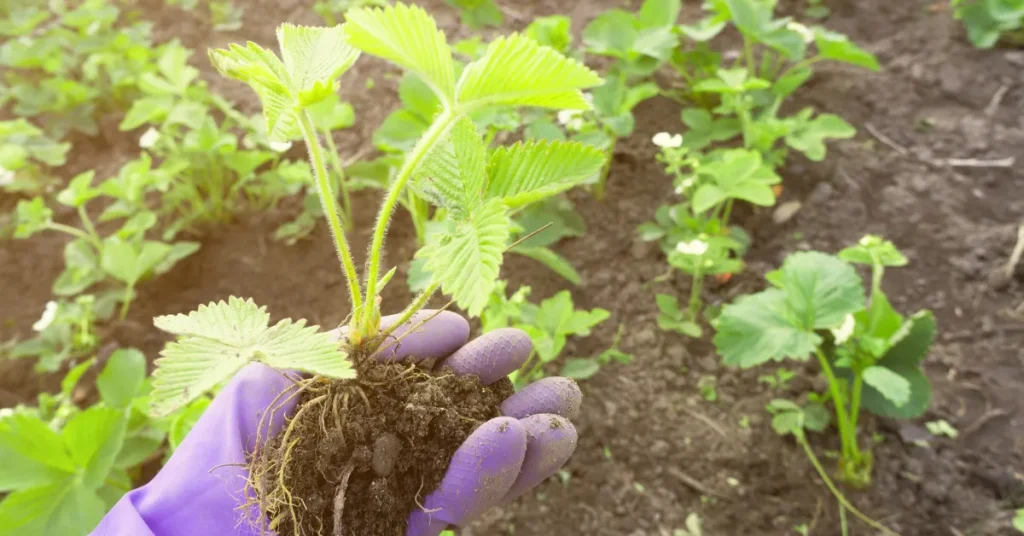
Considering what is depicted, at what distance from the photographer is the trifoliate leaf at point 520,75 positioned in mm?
851

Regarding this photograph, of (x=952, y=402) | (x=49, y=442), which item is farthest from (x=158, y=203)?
(x=952, y=402)

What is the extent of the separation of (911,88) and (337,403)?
289 centimetres

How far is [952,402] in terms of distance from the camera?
1.95 meters

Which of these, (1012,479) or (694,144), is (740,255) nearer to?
(694,144)

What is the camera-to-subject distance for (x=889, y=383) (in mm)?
1562

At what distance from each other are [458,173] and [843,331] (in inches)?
45.6

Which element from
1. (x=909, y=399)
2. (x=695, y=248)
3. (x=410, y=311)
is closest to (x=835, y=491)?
(x=909, y=399)

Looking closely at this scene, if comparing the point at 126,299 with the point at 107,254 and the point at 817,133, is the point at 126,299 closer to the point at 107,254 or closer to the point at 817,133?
the point at 107,254

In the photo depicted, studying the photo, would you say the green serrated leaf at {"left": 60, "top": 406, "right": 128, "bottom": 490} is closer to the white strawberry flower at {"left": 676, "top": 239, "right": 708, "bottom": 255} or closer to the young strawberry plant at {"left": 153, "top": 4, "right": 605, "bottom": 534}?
the young strawberry plant at {"left": 153, "top": 4, "right": 605, "bottom": 534}

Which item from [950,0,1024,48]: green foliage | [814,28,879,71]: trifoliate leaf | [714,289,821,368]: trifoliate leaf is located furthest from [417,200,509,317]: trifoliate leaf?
[950,0,1024,48]: green foliage

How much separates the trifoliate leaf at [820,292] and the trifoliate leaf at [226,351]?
128cm

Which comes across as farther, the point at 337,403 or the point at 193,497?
the point at 193,497

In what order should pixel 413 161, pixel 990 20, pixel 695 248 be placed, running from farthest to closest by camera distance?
pixel 990 20 → pixel 695 248 → pixel 413 161

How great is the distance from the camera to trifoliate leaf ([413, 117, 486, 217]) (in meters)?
1.02
